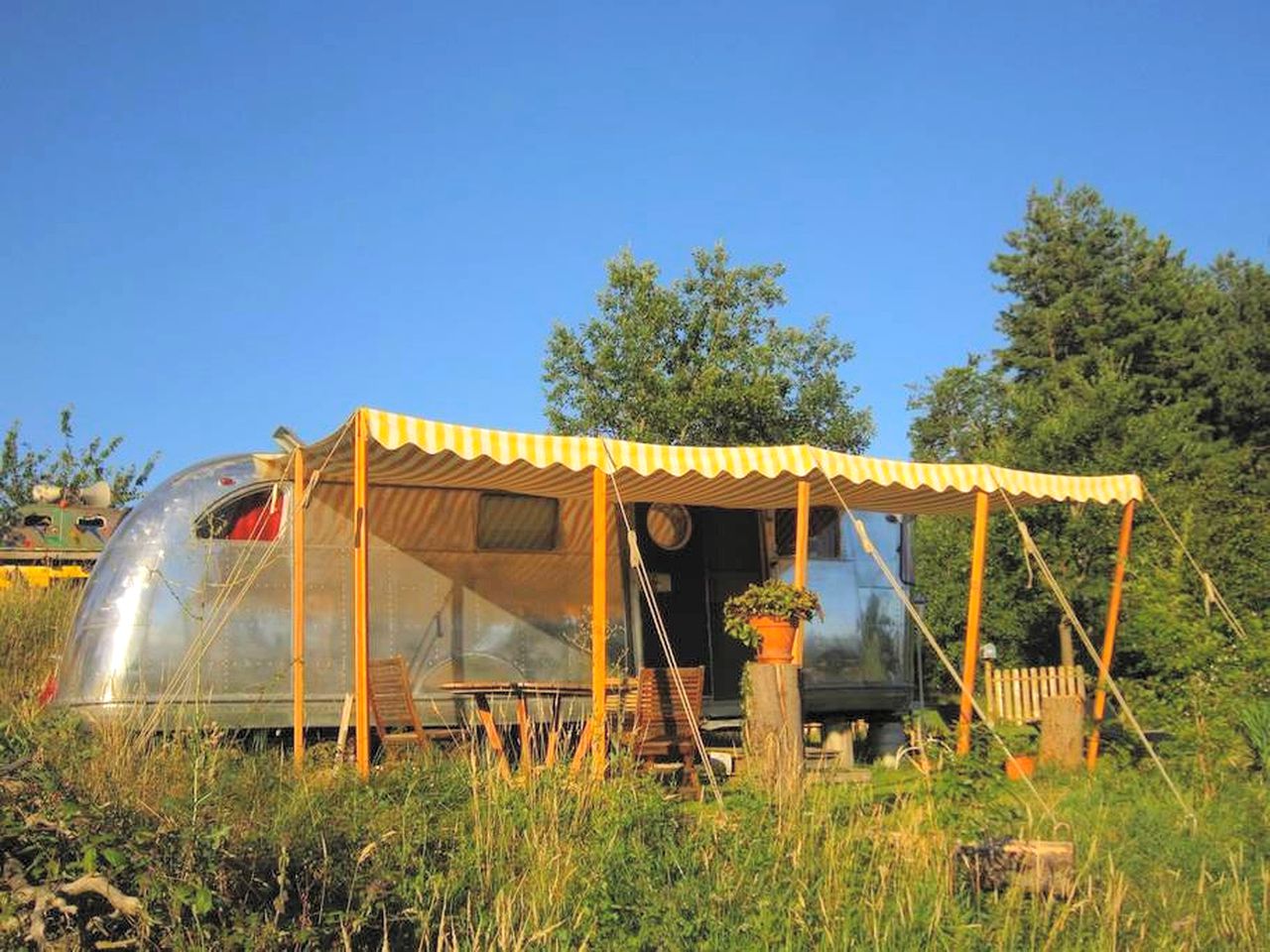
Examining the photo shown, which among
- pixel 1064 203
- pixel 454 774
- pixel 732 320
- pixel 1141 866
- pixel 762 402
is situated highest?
pixel 1064 203

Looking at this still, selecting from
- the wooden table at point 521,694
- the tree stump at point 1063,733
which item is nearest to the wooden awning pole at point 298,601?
the wooden table at point 521,694

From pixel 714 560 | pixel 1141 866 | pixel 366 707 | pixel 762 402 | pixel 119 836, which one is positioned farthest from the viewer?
pixel 762 402

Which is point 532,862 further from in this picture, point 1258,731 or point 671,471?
point 1258,731

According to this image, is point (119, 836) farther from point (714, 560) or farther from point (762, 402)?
point (762, 402)

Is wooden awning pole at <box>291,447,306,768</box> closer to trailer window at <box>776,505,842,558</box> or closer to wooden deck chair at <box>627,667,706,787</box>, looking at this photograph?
wooden deck chair at <box>627,667,706,787</box>

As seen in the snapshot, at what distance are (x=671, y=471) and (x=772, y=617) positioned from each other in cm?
125

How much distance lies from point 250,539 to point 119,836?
18.9ft

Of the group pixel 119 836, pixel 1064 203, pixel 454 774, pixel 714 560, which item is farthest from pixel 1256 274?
pixel 119 836

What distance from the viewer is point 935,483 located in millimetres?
9766

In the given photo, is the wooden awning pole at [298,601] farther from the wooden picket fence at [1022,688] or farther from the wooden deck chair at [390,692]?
the wooden picket fence at [1022,688]

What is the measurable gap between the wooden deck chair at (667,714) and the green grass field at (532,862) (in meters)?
2.13

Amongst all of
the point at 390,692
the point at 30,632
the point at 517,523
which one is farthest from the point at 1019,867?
the point at 30,632

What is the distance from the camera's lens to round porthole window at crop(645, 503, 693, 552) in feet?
37.9

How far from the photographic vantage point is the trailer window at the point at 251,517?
929 centimetres
